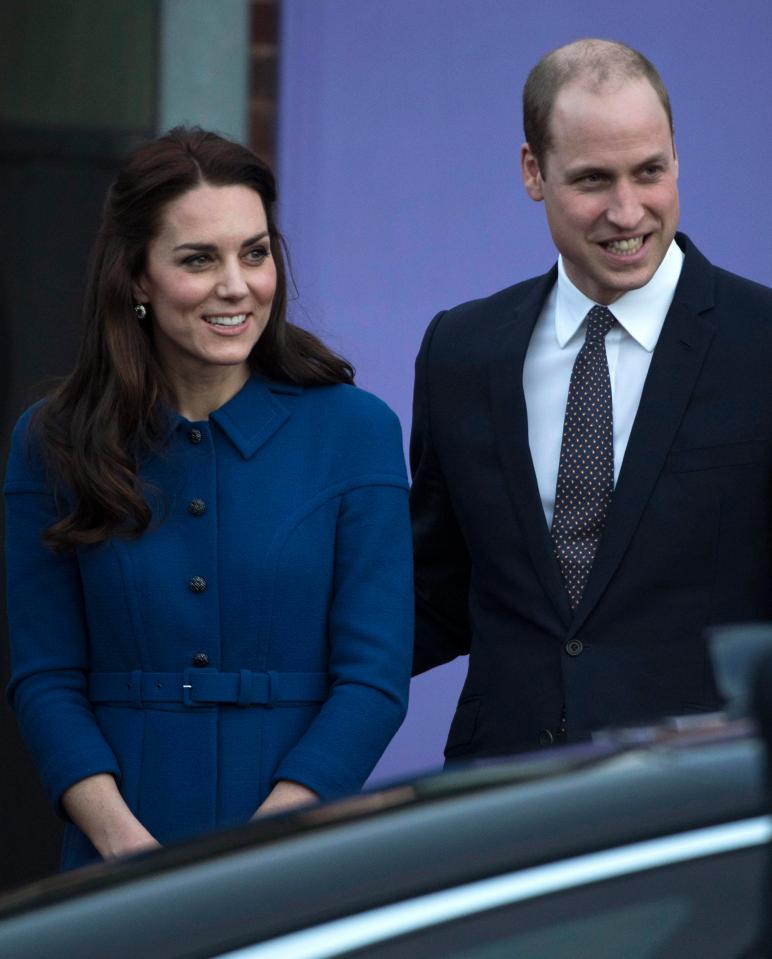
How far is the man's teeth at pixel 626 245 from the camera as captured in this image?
A: 11.0ft

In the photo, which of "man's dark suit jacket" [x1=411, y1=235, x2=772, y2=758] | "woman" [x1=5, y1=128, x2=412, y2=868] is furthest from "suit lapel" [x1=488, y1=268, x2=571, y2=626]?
"woman" [x1=5, y1=128, x2=412, y2=868]

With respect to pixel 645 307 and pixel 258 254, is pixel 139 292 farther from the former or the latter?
pixel 645 307

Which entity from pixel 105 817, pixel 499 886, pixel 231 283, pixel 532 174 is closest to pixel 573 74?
pixel 532 174

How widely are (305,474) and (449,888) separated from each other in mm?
1739

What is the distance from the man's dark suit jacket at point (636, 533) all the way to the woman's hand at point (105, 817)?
0.65m

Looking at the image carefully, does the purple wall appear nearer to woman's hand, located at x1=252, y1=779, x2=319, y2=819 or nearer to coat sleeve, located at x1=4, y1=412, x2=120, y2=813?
coat sleeve, located at x1=4, y1=412, x2=120, y2=813

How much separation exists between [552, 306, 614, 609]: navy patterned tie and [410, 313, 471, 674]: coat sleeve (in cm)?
32

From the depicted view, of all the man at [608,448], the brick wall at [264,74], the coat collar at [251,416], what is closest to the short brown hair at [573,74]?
the man at [608,448]

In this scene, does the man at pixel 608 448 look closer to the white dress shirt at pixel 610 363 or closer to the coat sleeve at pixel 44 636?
the white dress shirt at pixel 610 363

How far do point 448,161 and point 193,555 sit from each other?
2734 mm

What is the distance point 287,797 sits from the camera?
10.1 ft

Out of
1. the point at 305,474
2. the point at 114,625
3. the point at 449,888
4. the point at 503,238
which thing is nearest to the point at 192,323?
the point at 305,474

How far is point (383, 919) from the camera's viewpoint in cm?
154

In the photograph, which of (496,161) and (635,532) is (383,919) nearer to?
(635,532)
